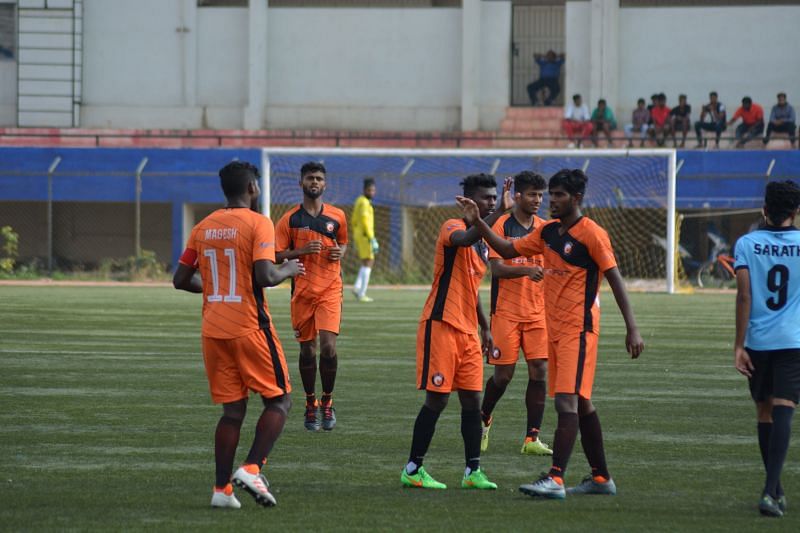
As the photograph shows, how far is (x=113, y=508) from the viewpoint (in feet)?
23.7

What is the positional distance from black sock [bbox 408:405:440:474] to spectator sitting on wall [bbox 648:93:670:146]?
1127 inches

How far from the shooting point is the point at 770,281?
7.56 meters

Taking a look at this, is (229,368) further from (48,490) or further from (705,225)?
(705,225)

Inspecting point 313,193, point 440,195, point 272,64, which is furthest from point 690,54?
point 313,193

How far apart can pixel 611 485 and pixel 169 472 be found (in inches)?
108

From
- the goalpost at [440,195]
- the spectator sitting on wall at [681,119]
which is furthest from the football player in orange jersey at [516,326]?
the spectator sitting on wall at [681,119]

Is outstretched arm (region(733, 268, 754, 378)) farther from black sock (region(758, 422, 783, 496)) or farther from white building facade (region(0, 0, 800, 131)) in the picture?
white building facade (region(0, 0, 800, 131))

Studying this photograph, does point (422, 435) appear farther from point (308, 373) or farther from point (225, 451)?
point (308, 373)

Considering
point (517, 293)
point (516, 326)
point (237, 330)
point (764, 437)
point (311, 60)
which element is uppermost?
point (311, 60)

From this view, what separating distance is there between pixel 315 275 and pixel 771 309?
14.9 feet

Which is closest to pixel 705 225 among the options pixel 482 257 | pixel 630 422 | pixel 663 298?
pixel 663 298

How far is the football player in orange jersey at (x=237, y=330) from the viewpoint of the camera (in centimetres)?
731

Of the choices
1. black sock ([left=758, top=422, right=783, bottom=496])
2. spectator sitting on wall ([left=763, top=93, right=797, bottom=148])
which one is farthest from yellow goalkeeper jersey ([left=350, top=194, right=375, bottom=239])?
black sock ([left=758, top=422, right=783, bottom=496])

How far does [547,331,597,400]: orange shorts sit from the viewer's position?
25.6 feet
